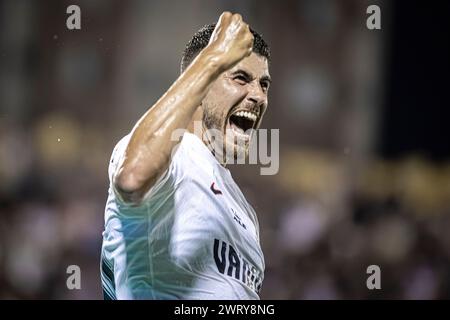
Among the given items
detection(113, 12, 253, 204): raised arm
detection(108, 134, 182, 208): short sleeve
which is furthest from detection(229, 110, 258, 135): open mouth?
detection(113, 12, 253, 204): raised arm

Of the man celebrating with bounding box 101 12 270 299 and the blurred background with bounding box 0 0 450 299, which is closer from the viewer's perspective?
the man celebrating with bounding box 101 12 270 299

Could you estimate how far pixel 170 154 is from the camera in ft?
9.47

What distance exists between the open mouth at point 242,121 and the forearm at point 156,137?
0.88m

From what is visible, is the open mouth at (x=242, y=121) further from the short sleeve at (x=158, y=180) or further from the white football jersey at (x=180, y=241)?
the short sleeve at (x=158, y=180)

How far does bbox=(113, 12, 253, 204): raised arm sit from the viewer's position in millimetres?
2824

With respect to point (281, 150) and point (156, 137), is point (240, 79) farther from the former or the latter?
point (281, 150)

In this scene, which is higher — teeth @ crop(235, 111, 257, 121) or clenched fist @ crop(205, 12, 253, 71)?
clenched fist @ crop(205, 12, 253, 71)

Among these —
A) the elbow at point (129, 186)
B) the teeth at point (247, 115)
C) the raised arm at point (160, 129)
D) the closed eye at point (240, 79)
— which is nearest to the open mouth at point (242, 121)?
the teeth at point (247, 115)

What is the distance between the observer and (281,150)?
26500mm

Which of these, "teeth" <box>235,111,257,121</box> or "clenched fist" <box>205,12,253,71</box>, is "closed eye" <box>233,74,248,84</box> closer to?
"teeth" <box>235,111,257,121</box>

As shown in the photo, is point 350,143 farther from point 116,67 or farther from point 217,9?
point 116,67

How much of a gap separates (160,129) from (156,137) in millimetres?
30

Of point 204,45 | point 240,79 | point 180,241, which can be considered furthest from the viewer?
point 204,45

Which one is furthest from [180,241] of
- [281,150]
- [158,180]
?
[281,150]
